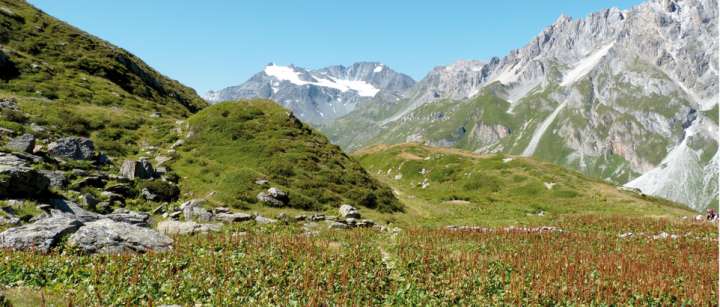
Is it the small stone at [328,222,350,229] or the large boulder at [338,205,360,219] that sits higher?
the large boulder at [338,205,360,219]

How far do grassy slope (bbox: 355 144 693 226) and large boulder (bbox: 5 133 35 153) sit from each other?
1215 inches

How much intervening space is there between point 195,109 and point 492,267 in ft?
319

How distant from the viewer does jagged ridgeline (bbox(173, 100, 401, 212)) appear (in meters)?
40.5

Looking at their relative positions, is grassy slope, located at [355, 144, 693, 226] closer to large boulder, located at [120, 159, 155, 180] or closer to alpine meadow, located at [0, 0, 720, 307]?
alpine meadow, located at [0, 0, 720, 307]

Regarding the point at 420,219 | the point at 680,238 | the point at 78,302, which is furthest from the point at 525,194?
the point at 78,302

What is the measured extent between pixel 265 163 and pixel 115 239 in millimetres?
26228

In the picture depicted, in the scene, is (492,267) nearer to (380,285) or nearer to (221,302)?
(380,285)

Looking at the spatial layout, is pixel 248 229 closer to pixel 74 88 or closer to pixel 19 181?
pixel 19 181

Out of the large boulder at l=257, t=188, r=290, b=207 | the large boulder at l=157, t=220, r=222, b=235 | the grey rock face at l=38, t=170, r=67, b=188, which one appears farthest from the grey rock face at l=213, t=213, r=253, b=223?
the grey rock face at l=38, t=170, r=67, b=188

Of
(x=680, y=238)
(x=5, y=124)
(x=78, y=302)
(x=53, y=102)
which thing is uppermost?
(x=53, y=102)

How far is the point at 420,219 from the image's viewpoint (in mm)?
46188

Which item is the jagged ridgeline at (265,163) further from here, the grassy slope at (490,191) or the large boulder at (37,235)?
the large boulder at (37,235)

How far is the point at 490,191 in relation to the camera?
3659 inches

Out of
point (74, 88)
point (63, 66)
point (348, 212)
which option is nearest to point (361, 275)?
point (348, 212)
